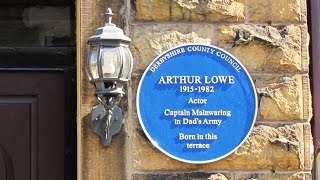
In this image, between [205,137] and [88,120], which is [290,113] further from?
[88,120]

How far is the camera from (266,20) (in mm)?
4168

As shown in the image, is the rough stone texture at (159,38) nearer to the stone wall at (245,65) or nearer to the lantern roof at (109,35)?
the stone wall at (245,65)

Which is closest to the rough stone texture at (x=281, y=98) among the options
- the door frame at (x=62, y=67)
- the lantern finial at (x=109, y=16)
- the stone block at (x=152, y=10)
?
the stone block at (x=152, y=10)

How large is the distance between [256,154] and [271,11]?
2.51ft

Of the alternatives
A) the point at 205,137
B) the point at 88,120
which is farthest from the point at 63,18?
the point at 205,137

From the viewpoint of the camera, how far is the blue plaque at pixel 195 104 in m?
4.04

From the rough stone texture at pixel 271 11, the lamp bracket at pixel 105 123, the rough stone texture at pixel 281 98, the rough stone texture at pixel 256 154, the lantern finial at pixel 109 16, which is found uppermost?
the rough stone texture at pixel 271 11

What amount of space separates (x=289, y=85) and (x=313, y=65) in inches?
14.2

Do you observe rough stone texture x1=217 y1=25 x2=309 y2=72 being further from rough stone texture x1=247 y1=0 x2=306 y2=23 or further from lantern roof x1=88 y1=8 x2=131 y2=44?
lantern roof x1=88 y1=8 x2=131 y2=44

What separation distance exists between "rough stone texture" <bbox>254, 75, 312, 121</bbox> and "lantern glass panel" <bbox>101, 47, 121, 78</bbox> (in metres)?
0.81

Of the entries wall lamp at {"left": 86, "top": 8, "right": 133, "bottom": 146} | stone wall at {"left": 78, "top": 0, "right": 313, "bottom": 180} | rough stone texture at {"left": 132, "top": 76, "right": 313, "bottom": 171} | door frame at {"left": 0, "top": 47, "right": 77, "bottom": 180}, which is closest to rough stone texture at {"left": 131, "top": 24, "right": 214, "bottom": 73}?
stone wall at {"left": 78, "top": 0, "right": 313, "bottom": 180}

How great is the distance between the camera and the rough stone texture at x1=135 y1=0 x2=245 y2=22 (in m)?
4.11

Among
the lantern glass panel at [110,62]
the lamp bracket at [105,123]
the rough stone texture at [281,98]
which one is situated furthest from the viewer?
the rough stone texture at [281,98]

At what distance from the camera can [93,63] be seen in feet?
12.3
